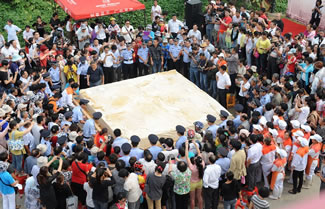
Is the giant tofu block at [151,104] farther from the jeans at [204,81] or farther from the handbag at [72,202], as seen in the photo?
the handbag at [72,202]

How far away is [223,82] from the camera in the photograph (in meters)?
11.0

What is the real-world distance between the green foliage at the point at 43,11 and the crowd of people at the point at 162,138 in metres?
3.36

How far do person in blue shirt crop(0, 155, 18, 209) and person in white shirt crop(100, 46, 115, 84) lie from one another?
17.1 feet

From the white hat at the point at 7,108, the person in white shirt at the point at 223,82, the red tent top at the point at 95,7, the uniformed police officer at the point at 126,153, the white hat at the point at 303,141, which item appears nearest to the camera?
the uniformed police officer at the point at 126,153

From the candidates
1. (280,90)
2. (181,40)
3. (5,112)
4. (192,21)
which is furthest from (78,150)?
(192,21)

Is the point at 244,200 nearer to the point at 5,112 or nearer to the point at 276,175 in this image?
the point at 276,175

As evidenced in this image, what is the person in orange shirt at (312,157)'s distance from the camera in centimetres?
803

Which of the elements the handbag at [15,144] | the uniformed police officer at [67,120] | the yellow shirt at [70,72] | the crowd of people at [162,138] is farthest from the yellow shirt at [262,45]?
the handbag at [15,144]

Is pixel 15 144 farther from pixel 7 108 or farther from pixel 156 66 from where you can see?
pixel 156 66

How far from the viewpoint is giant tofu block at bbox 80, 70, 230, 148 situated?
9688mm

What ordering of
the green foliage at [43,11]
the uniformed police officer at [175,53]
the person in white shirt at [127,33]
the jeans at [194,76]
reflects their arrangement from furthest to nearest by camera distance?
the green foliage at [43,11]
the person in white shirt at [127,33]
the uniformed police officer at [175,53]
the jeans at [194,76]

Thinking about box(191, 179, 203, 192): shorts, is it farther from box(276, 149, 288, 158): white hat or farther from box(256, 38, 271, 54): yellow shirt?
box(256, 38, 271, 54): yellow shirt

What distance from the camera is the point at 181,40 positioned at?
41.4 feet

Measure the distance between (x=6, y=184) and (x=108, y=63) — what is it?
220 inches
